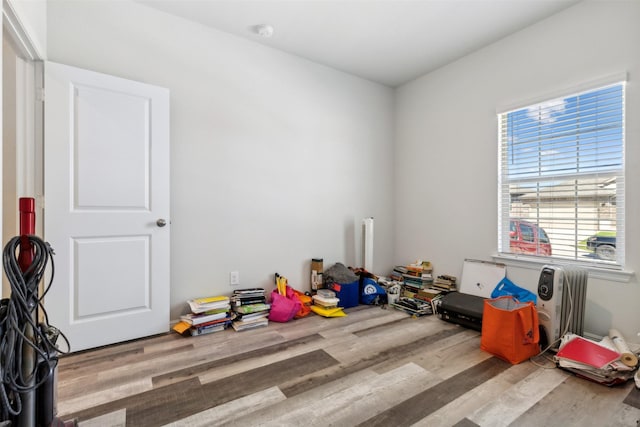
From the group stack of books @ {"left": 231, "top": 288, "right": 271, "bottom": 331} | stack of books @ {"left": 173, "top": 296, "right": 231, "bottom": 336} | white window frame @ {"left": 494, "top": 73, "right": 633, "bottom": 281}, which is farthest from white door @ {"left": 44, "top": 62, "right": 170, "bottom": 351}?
white window frame @ {"left": 494, "top": 73, "right": 633, "bottom": 281}

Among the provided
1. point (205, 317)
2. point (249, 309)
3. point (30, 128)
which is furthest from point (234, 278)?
point (30, 128)

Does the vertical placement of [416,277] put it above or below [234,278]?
below

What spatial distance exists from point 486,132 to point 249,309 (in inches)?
115

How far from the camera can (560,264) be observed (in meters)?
2.64

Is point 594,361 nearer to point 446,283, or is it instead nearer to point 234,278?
point 446,283

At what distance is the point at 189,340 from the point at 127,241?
907 millimetres

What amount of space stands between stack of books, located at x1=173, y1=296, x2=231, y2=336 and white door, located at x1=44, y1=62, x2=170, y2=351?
171 mm

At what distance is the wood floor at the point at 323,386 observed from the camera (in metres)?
1.53

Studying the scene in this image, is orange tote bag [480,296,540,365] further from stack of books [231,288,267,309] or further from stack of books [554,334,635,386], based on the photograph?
stack of books [231,288,267,309]

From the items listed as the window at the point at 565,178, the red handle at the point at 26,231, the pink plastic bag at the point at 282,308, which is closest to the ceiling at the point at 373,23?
the window at the point at 565,178

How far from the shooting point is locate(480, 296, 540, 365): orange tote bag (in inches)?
81.4

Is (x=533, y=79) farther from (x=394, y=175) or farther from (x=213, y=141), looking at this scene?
(x=213, y=141)

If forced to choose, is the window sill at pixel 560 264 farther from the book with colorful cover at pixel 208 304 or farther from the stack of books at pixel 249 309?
the book with colorful cover at pixel 208 304

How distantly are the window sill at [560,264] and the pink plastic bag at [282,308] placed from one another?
2.05 m
